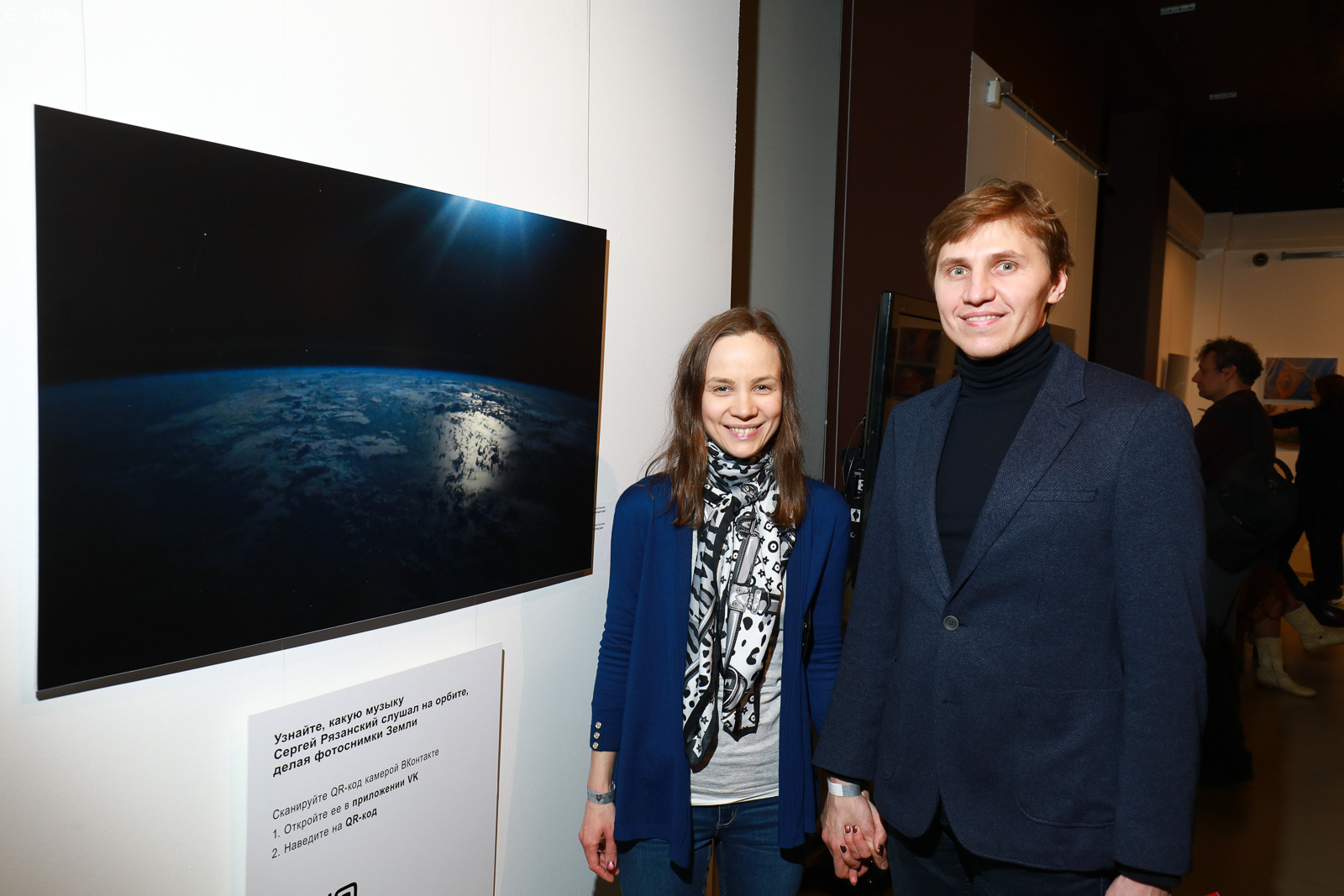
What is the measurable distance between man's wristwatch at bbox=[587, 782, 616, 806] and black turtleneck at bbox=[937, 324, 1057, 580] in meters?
0.89

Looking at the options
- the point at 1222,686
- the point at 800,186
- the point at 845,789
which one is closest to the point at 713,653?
the point at 845,789

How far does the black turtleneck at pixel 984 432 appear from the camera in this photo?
1.48 m

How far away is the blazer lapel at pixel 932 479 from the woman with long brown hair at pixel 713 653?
301mm

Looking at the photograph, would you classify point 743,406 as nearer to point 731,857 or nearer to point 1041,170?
point 731,857

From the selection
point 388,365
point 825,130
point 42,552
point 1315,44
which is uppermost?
point 1315,44

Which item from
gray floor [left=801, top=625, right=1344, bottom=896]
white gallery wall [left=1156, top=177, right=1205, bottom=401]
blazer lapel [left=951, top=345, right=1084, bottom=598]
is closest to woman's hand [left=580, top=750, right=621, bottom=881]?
blazer lapel [left=951, top=345, right=1084, bottom=598]

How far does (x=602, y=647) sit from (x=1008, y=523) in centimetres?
91

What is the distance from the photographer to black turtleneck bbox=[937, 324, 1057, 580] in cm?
148

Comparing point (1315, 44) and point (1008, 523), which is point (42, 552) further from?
point (1315, 44)

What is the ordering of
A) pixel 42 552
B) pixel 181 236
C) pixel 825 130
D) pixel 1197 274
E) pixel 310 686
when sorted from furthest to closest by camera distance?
pixel 1197 274 → pixel 825 130 → pixel 310 686 → pixel 181 236 → pixel 42 552

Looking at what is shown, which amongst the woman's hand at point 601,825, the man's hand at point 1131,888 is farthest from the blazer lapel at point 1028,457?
the woman's hand at point 601,825

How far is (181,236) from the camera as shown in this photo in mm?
1215

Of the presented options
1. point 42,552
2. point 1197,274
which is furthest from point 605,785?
point 1197,274

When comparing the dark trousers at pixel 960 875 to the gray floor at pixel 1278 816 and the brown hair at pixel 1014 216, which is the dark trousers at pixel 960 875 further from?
the gray floor at pixel 1278 816
